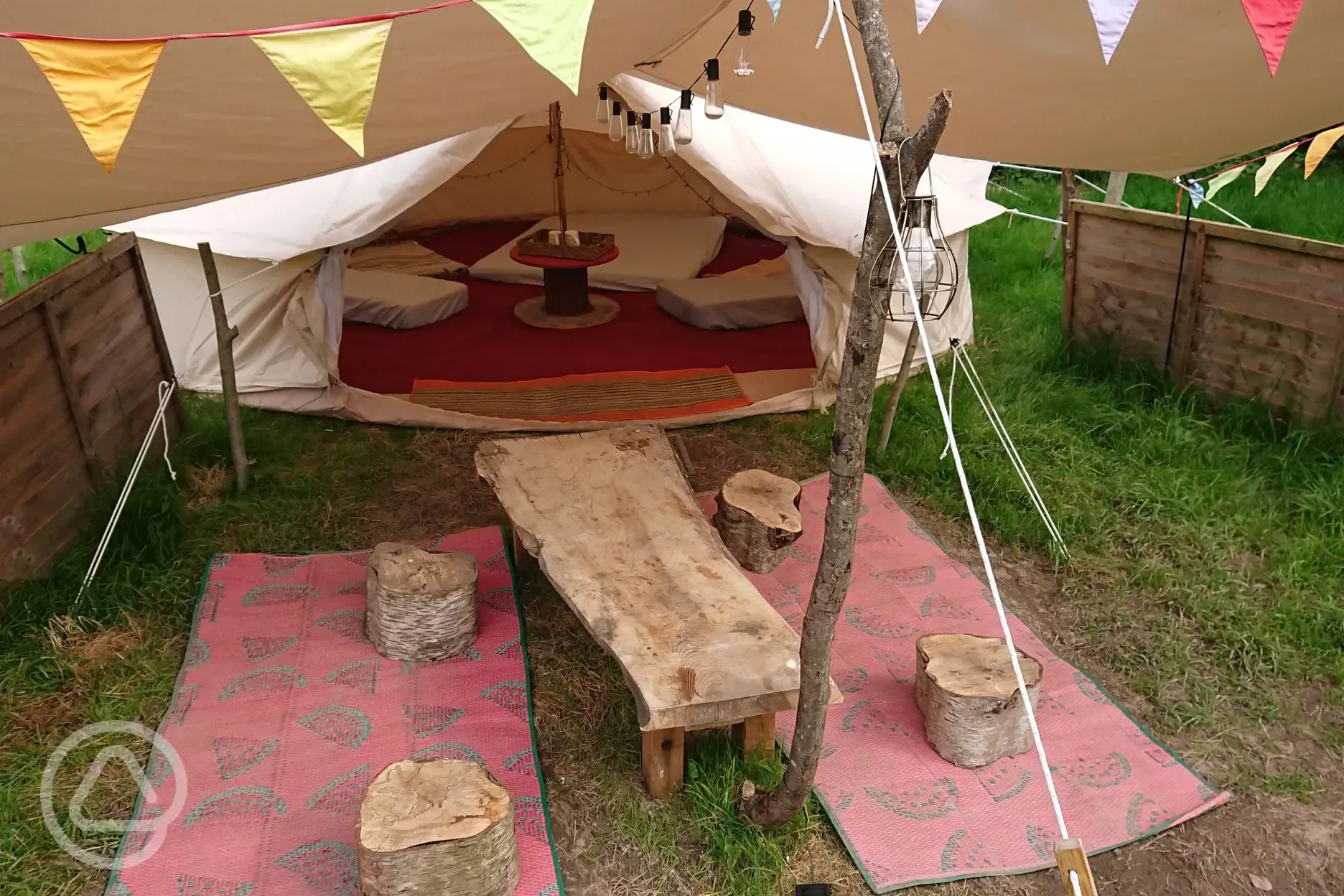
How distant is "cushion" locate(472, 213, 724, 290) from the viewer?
620 centimetres

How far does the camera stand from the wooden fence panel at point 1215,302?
3768 millimetres

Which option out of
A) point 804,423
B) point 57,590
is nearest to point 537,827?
point 57,590

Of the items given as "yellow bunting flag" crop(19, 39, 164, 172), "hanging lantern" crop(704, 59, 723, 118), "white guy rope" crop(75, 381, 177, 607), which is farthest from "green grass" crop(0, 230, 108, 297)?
"yellow bunting flag" crop(19, 39, 164, 172)

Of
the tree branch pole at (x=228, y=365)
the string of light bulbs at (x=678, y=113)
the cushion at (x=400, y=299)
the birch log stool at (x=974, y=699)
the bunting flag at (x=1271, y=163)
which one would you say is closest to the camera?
the birch log stool at (x=974, y=699)

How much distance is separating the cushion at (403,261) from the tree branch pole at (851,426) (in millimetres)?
4696

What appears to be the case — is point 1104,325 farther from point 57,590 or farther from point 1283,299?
point 57,590

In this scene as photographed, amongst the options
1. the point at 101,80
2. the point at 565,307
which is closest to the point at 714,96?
the point at 101,80

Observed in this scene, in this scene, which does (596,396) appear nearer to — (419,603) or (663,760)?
(419,603)

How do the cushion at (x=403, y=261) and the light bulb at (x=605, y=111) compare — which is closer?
the light bulb at (x=605, y=111)

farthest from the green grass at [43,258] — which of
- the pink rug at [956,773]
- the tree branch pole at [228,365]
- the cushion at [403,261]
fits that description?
the pink rug at [956,773]

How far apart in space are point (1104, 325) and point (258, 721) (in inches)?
150

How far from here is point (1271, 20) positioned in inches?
82.0

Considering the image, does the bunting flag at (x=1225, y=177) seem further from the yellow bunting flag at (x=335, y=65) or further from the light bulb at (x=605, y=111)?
the yellow bunting flag at (x=335, y=65)

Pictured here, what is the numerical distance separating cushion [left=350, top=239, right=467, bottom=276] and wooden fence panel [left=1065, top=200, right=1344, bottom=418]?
12.2ft
